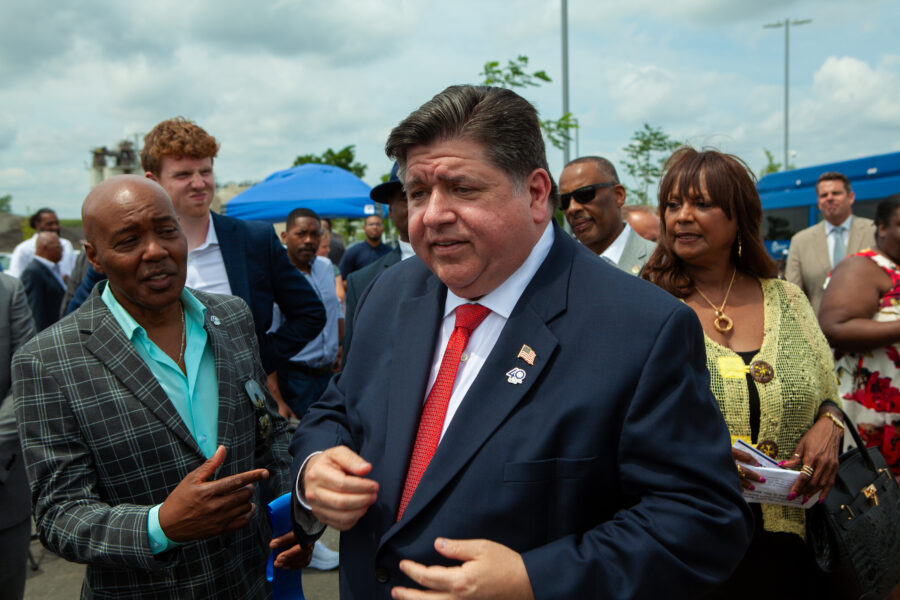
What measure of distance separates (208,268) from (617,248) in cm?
267

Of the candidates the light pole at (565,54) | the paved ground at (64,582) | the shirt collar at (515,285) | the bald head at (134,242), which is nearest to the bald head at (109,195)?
the bald head at (134,242)

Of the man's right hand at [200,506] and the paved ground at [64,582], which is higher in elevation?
the man's right hand at [200,506]

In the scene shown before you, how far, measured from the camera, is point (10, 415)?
2393mm

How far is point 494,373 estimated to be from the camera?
4.78 feet

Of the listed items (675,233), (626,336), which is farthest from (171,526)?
(675,233)

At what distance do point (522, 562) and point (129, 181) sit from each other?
1664mm

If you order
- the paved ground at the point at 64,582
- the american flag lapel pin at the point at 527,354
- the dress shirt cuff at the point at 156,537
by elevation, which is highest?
the american flag lapel pin at the point at 527,354

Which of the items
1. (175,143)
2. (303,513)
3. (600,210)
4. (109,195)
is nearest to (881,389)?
(600,210)

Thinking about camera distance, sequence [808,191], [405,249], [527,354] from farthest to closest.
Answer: [808,191], [405,249], [527,354]

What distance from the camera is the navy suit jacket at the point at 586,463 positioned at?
4.25 ft

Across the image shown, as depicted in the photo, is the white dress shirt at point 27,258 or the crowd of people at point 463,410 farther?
the white dress shirt at point 27,258

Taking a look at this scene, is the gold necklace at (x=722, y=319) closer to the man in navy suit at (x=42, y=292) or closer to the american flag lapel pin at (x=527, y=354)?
the american flag lapel pin at (x=527, y=354)

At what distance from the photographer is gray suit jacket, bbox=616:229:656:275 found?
13.5 ft

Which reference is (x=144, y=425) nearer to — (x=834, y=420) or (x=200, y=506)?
(x=200, y=506)
